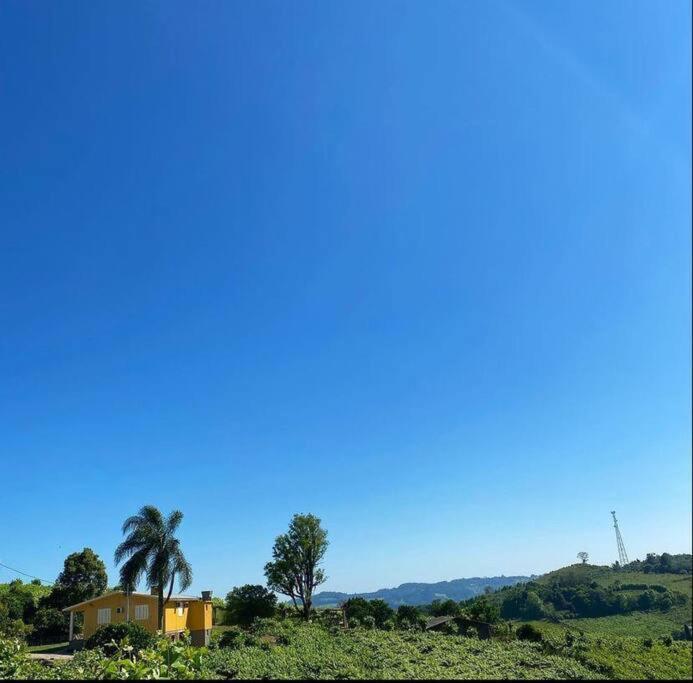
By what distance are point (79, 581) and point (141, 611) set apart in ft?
58.0

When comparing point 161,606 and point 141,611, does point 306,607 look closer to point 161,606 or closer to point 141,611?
point 161,606

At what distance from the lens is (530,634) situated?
2591 centimetres

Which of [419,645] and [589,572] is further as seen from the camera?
[589,572]

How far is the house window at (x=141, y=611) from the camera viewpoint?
119ft

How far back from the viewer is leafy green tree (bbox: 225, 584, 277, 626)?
39.8m

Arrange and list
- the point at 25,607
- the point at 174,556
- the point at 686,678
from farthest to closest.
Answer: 1. the point at 25,607
2. the point at 174,556
3. the point at 686,678

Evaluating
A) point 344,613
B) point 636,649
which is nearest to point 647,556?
point 636,649

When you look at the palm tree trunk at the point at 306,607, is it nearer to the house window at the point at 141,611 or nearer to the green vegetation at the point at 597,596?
the house window at the point at 141,611

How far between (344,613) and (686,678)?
86.3ft

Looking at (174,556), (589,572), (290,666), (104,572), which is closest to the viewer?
(290,666)

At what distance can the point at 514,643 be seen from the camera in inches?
Result: 944

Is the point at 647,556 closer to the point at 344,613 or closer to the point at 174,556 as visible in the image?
the point at 344,613

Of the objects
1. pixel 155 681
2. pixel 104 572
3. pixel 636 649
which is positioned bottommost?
pixel 636 649

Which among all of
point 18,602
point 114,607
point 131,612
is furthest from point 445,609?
point 18,602
